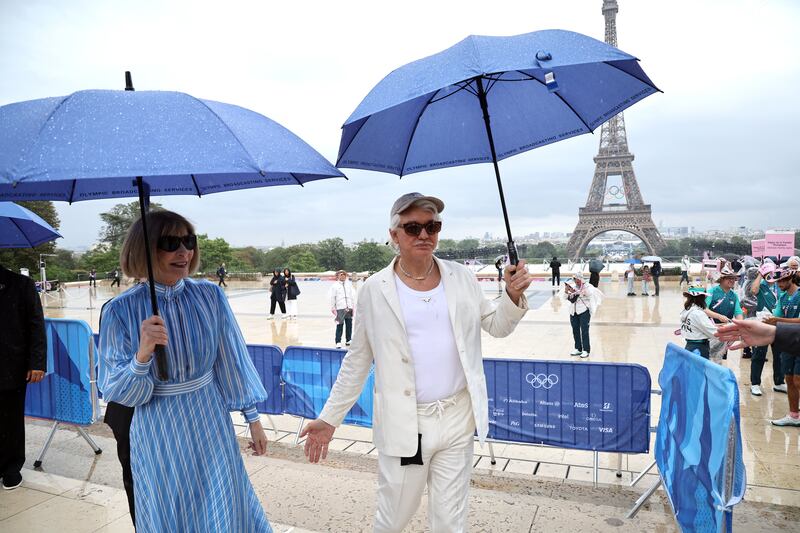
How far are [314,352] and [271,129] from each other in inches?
124

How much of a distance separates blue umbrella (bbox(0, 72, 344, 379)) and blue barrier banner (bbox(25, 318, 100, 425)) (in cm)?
302

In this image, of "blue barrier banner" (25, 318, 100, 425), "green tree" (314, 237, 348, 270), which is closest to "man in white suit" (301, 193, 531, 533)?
"blue barrier banner" (25, 318, 100, 425)

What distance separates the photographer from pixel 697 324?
233 inches

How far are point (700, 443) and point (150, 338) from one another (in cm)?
252

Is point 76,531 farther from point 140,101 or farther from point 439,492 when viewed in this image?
point 140,101

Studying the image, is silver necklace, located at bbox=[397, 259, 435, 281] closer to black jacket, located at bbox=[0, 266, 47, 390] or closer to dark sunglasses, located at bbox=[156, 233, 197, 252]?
dark sunglasses, located at bbox=[156, 233, 197, 252]

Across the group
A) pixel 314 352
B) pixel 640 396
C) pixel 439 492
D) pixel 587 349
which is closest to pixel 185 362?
pixel 439 492

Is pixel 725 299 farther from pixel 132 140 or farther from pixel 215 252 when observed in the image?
pixel 215 252

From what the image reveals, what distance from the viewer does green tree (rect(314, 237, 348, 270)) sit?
56.9 meters

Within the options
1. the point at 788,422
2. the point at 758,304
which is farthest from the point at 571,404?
the point at 758,304

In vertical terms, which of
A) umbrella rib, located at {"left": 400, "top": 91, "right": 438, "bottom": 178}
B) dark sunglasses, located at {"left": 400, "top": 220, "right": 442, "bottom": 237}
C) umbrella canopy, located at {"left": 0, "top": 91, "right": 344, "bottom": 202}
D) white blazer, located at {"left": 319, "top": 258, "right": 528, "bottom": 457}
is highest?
umbrella rib, located at {"left": 400, "top": 91, "right": 438, "bottom": 178}

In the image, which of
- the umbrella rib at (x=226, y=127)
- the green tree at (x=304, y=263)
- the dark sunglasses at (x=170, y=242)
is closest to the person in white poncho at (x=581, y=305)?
the dark sunglasses at (x=170, y=242)

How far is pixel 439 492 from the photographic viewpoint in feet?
7.39

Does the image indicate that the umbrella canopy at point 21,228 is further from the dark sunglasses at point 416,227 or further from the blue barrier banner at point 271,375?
the dark sunglasses at point 416,227
